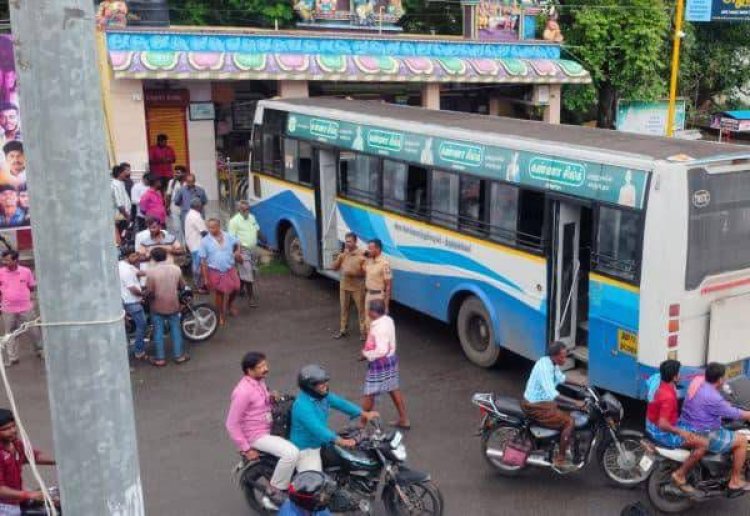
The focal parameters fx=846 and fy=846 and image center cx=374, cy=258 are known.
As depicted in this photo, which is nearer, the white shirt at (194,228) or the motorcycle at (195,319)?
the motorcycle at (195,319)

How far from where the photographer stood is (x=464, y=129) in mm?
9984

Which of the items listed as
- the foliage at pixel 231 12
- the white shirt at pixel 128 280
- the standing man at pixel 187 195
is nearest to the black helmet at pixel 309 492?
the white shirt at pixel 128 280

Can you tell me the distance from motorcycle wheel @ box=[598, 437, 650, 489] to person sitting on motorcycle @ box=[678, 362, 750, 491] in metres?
0.61

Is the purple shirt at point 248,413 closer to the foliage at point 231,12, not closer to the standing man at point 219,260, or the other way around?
the standing man at point 219,260

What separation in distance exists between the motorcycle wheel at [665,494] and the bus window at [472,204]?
3719mm

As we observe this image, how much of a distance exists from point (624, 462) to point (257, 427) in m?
3.07

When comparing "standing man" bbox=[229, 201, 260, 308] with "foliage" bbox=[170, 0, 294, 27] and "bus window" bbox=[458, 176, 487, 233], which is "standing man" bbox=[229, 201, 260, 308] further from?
"foliage" bbox=[170, 0, 294, 27]

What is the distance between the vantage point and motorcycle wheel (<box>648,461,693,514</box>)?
655 cm

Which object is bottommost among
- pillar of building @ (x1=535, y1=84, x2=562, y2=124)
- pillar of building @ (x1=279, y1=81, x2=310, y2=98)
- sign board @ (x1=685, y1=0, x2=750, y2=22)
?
pillar of building @ (x1=535, y1=84, x2=562, y2=124)

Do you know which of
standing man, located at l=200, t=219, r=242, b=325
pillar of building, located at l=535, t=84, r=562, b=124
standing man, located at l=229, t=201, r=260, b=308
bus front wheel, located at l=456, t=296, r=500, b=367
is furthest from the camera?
pillar of building, located at l=535, t=84, r=562, b=124

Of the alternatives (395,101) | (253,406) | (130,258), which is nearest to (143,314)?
(130,258)

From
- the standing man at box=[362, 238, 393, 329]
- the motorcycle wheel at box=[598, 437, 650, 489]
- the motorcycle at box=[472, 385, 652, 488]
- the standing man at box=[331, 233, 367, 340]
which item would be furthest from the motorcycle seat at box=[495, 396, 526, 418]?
the standing man at box=[331, 233, 367, 340]

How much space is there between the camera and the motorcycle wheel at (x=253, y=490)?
6418 millimetres

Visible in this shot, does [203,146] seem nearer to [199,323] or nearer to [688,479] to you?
[199,323]
